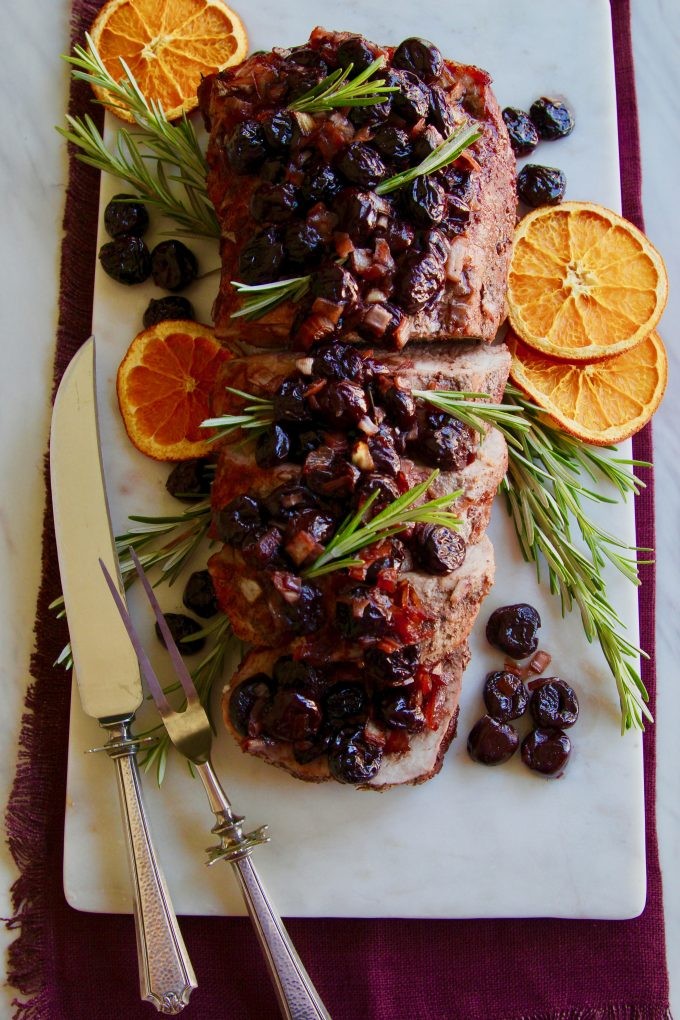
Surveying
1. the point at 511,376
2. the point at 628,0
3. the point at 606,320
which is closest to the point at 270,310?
the point at 511,376

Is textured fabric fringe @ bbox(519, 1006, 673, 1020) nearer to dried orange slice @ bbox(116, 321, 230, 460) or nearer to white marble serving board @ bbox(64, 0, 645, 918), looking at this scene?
white marble serving board @ bbox(64, 0, 645, 918)

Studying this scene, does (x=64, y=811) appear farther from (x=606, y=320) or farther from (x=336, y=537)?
(x=606, y=320)

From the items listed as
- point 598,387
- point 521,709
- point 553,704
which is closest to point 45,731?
point 521,709

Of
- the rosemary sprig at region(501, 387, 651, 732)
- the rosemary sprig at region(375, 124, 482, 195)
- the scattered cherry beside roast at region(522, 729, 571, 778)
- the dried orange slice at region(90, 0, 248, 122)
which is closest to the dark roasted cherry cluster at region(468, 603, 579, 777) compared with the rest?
the scattered cherry beside roast at region(522, 729, 571, 778)

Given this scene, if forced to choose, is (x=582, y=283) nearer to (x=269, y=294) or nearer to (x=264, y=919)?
(x=269, y=294)

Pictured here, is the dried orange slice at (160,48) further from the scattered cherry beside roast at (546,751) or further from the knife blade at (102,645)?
the scattered cherry beside roast at (546,751)

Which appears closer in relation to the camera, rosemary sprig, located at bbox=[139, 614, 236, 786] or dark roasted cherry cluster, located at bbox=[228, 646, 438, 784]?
dark roasted cherry cluster, located at bbox=[228, 646, 438, 784]
